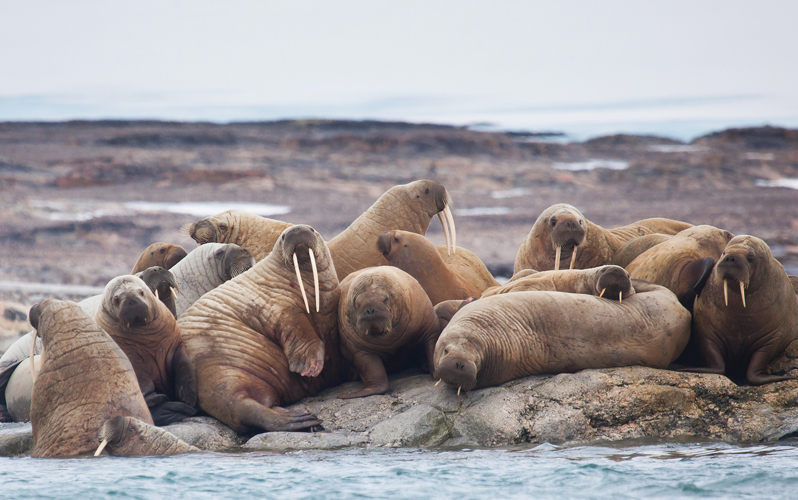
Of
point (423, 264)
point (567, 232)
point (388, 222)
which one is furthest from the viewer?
point (388, 222)

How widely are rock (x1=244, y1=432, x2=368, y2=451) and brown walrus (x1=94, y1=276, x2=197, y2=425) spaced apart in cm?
67

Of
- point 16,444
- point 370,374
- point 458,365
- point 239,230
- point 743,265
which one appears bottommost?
Answer: point 16,444

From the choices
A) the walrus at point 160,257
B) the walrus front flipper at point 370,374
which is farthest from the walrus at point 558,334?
the walrus at point 160,257

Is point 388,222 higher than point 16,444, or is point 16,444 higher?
point 388,222

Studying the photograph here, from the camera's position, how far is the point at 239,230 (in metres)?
8.63

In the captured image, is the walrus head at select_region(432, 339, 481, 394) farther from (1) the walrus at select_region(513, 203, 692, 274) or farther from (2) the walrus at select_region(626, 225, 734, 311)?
(1) the walrus at select_region(513, 203, 692, 274)

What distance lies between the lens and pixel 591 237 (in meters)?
7.81

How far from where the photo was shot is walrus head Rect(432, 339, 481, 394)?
16.8 feet

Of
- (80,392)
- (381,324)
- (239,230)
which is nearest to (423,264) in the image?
(381,324)

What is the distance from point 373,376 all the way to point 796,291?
3.33 metres

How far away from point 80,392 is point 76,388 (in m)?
0.04

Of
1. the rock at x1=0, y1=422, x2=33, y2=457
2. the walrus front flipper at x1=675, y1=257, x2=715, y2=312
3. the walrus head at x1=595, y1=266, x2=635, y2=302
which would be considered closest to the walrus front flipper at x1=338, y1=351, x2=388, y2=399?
the walrus head at x1=595, y1=266, x2=635, y2=302

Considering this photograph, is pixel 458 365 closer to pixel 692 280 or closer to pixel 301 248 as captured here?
pixel 301 248

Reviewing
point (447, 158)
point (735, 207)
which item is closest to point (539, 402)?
point (735, 207)
